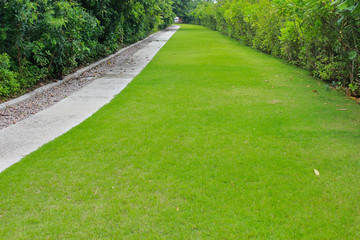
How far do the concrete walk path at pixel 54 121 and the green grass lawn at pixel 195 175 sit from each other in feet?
0.78

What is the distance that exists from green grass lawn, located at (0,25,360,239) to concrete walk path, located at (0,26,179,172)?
239mm

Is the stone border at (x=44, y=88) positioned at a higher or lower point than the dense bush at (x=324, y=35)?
lower

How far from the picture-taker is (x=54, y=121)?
523 centimetres

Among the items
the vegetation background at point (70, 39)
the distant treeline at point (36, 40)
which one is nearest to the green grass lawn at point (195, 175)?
the vegetation background at point (70, 39)

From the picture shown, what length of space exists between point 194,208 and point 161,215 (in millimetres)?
312

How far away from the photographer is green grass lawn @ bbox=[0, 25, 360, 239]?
2588mm

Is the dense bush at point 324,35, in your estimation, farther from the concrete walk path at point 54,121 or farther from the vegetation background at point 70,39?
the concrete walk path at point 54,121

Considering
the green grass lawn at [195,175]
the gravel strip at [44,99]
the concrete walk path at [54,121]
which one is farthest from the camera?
the gravel strip at [44,99]

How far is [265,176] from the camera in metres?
3.36

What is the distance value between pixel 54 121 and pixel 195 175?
3.00 metres

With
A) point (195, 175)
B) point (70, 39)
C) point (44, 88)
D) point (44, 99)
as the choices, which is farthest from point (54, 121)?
point (70, 39)

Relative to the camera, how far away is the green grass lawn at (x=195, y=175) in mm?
2588

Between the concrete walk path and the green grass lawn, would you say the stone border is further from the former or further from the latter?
the green grass lawn

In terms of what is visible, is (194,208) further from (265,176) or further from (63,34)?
(63,34)
